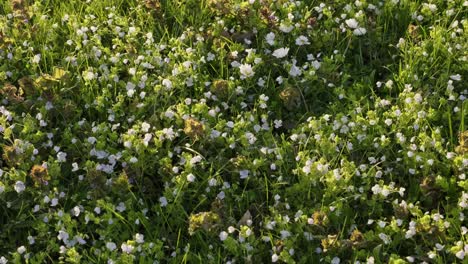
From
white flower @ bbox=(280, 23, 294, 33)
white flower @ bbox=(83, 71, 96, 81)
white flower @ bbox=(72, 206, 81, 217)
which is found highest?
white flower @ bbox=(280, 23, 294, 33)

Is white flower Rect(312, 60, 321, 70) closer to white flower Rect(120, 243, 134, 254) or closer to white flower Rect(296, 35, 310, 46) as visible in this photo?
white flower Rect(296, 35, 310, 46)

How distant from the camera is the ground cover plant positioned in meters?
3.98

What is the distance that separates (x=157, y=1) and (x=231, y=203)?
202 cm

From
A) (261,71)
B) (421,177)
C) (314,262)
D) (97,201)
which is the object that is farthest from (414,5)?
(97,201)

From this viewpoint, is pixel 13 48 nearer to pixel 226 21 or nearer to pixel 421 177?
pixel 226 21

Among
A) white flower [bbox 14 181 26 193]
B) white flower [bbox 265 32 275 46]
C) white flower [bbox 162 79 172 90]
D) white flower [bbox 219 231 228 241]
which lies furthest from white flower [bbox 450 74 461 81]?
white flower [bbox 14 181 26 193]

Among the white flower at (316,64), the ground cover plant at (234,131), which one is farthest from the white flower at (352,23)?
the white flower at (316,64)

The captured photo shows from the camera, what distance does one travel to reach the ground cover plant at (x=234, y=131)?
3.98 metres

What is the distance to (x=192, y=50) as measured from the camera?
16.8 ft

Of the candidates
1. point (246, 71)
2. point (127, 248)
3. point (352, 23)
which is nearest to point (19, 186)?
point (127, 248)

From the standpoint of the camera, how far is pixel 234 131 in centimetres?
450

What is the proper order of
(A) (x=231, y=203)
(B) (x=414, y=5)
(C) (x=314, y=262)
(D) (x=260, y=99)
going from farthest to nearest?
1. (B) (x=414, y=5)
2. (D) (x=260, y=99)
3. (A) (x=231, y=203)
4. (C) (x=314, y=262)

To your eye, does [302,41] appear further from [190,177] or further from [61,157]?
[61,157]

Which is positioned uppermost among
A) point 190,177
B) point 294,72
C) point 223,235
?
point 294,72
